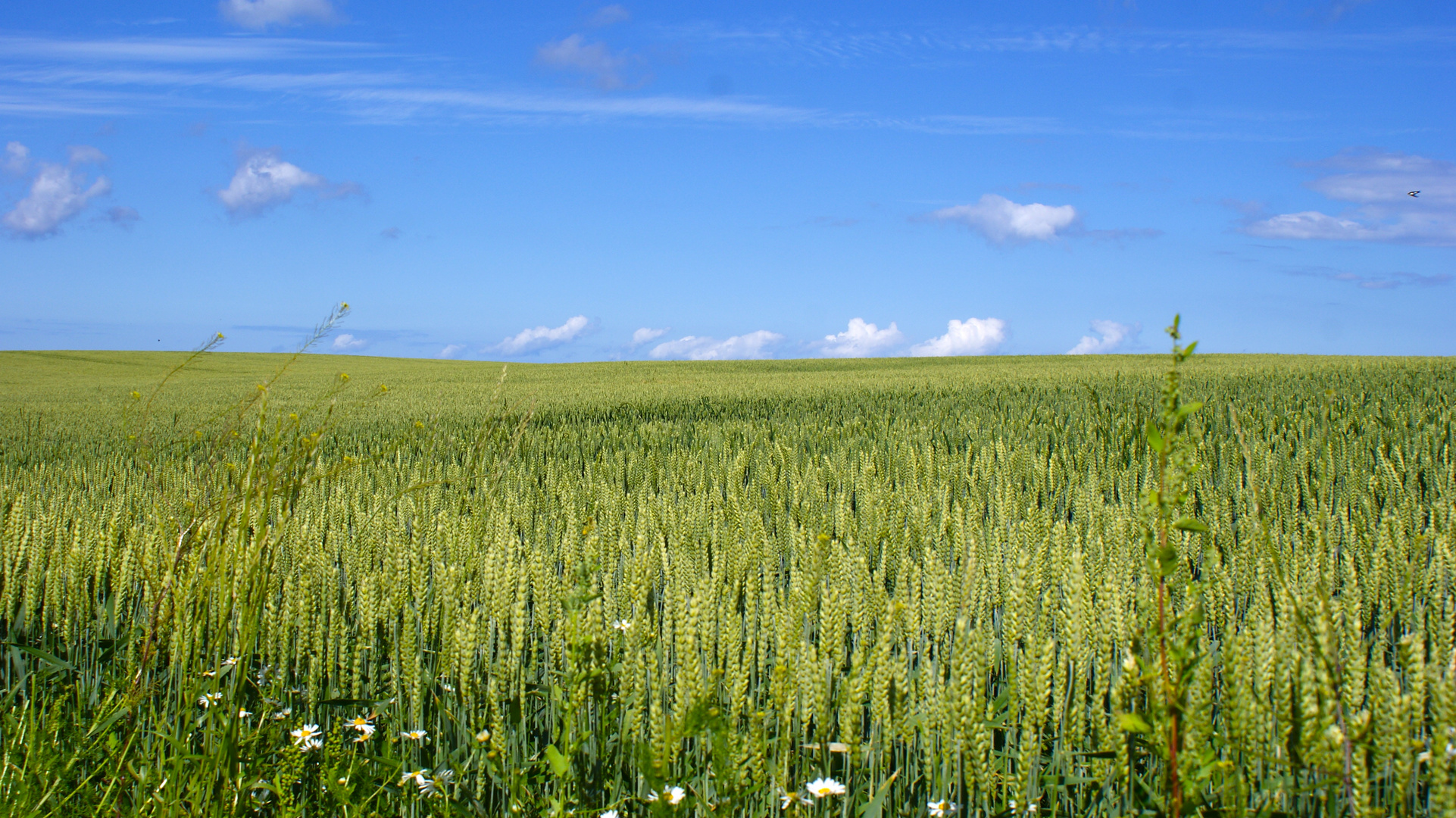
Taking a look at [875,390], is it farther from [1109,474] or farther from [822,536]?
[822,536]

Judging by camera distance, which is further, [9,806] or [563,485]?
[563,485]

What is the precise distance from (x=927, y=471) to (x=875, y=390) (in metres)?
7.64

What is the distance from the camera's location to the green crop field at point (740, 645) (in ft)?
4.64

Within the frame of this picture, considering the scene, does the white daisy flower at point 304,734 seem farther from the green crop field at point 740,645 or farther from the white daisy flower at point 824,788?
the white daisy flower at point 824,788

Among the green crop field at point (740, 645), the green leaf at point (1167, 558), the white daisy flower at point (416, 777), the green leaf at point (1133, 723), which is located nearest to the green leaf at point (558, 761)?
the green crop field at point (740, 645)

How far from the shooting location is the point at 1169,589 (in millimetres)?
2416

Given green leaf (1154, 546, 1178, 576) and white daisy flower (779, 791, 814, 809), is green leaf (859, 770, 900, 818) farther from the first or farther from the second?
green leaf (1154, 546, 1178, 576)

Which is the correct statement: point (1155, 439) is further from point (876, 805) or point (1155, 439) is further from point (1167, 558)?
point (876, 805)

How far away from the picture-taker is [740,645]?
194 centimetres

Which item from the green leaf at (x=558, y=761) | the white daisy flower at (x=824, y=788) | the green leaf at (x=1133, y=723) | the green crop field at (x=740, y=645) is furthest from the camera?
the white daisy flower at (x=824, y=788)

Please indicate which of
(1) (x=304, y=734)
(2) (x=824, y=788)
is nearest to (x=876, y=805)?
(2) (x=824, y=788)

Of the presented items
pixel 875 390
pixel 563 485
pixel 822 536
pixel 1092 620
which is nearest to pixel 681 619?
pixel 822 536

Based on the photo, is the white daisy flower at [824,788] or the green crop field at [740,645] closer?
the green crop field at [740,645]

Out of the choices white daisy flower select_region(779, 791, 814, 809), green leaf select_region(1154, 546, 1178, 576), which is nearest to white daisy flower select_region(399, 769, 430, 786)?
white daisy flower select_region(779, 791, 814, 809)
